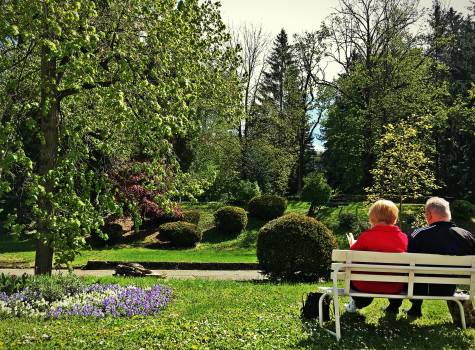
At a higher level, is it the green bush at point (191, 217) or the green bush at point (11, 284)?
the green bush at point (191, 217)

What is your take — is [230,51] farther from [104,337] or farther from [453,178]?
[453,178]

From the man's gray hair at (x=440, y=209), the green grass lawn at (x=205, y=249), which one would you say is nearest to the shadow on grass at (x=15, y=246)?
the green grass lawn at (x=205, y=249)

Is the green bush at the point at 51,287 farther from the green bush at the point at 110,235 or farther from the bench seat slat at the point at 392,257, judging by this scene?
the green bush at the point at 110,235

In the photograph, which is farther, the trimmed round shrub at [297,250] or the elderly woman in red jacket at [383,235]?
the trimmed round shrub at [297,250]

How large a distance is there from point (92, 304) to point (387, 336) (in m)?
4.19

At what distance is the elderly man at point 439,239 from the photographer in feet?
19.4

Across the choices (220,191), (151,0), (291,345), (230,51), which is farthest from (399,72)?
(291,345)

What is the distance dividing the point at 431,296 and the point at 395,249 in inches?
25.9

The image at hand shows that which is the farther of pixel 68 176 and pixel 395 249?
pixel 68 176

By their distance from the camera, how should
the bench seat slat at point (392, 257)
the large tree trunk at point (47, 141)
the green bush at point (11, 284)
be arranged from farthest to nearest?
the large tree trunk at point (47, 141), the green bush at point (11, 284), the bench seat slat at point (392, 257)

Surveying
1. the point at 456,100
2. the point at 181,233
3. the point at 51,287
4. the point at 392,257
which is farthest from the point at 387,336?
the point at 456,100

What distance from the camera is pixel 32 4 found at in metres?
7.45

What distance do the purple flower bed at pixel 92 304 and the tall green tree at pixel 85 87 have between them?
114cm

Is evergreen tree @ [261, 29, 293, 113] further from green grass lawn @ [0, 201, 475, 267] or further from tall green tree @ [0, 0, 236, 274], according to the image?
tall green tree @ [0, 0, 236, 274]
